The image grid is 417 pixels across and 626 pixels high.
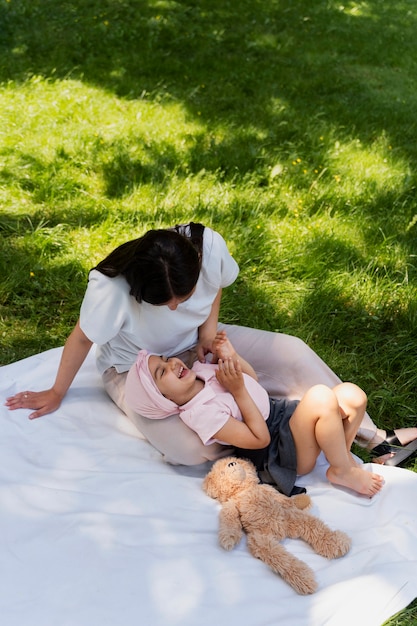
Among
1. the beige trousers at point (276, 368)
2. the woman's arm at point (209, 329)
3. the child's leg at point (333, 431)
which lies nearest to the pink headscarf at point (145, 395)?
the beige trousers at point (276, 368)

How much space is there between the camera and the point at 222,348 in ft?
8.87

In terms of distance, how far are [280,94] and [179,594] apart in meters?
4.86

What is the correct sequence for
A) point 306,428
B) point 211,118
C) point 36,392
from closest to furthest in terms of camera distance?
point 306,428
point 36,392
point 211,118

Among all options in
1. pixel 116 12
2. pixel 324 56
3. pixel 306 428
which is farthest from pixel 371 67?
pixel 306 428

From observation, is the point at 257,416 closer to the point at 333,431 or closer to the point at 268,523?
the point at 333,431

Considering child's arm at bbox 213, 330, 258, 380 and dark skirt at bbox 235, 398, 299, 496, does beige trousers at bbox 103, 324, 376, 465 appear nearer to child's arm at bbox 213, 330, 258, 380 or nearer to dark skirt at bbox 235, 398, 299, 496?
child's arm at bbox 213, 330, 258, 380

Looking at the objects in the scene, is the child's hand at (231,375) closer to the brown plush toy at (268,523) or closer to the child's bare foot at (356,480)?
the brown plush toy at (268,523)

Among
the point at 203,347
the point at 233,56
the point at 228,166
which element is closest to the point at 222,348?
the point at 203,347

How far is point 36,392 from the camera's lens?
116 inches

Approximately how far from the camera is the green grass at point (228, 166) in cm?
363

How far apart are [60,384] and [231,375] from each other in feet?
2.57

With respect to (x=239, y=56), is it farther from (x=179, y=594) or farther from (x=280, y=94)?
(x=179, y=594)

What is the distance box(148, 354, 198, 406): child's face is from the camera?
2.54m

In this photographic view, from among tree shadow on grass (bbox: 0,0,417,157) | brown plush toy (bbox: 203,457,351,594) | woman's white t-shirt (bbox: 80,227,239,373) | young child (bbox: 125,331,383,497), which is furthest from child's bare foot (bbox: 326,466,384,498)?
tree shadow on grass (bbox: 0,0,417,157)
